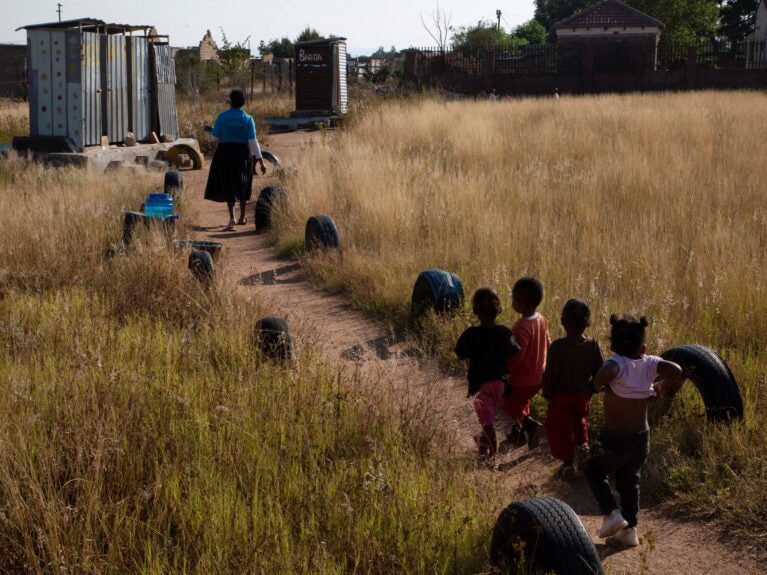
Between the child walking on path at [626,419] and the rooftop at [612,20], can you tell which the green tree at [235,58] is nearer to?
the rooftop at [612,20]

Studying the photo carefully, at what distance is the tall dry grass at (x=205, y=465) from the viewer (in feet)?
10.5

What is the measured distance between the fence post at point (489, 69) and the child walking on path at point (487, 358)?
3461 cm

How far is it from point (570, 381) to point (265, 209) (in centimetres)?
716

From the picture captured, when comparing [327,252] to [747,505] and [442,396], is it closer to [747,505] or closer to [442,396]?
[442,396]

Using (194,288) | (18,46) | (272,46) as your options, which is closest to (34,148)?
(194,288)

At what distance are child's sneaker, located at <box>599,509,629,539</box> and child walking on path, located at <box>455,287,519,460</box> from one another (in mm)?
927

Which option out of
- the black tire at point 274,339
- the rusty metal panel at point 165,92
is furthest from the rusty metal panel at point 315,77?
the black tire at point 274,339

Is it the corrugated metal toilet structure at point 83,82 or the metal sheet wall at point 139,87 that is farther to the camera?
the metal sheet wall at point 139,87

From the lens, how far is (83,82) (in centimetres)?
1445

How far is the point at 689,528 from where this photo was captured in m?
3.91

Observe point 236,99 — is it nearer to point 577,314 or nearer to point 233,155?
point 233,155

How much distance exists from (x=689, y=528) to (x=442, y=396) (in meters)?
1.85

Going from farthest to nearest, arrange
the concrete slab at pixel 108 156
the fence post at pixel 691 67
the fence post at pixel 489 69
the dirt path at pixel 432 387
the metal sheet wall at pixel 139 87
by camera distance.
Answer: the fence post at pixel 489 69
the fence post at pixel 691 67
the metal sheet wall at pixel 139 87
the concrete slab at pixel 108 156
the dirt path at pixel 432 387

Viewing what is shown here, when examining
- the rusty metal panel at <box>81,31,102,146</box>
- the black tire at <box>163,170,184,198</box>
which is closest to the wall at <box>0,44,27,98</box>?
the rusty metal panel at <box>81,31,102,146</box>
